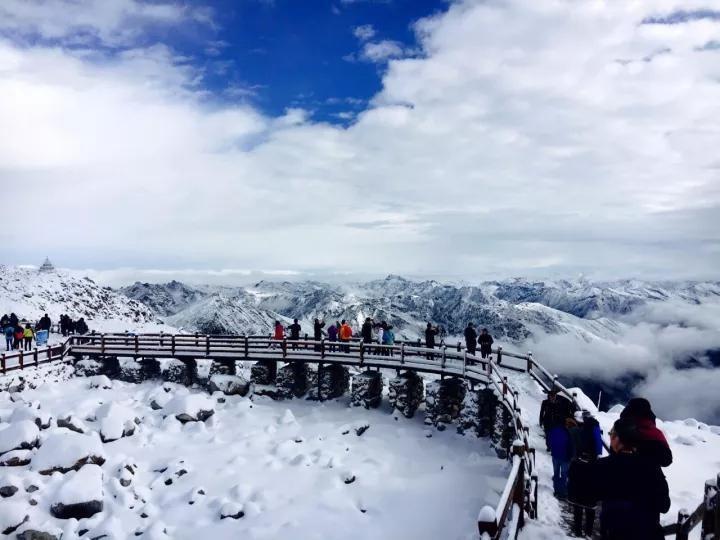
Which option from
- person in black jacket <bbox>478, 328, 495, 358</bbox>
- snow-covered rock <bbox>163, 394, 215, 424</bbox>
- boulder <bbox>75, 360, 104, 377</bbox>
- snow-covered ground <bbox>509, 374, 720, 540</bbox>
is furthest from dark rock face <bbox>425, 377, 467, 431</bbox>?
boulder <bbox>75, 360, 104, 377</bbox>

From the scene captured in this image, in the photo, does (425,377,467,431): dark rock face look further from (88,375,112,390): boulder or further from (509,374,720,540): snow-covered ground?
(88,375,112,390): boulder

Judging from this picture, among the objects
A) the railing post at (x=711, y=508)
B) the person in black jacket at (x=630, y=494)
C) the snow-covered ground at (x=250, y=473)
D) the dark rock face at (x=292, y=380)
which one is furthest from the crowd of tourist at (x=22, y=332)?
the railing post at (x=711, y=508)

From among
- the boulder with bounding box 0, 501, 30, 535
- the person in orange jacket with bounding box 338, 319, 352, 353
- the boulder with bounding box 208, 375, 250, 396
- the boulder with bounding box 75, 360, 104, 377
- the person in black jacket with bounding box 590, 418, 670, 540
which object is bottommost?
the boulder with bounding box 0, 501, 30, 535

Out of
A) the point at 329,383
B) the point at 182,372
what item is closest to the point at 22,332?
the point at 182,372

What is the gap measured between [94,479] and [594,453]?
1603cm

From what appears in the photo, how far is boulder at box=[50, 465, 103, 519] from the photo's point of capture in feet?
52.1

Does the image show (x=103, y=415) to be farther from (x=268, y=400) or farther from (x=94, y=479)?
(x=268, y=400)

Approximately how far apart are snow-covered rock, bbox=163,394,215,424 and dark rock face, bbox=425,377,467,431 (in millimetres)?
10844

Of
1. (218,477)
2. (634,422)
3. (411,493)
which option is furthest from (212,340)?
(634,422)

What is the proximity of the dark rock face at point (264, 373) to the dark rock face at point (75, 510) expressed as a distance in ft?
40.5

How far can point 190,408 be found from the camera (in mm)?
23984

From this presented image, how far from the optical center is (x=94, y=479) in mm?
16906

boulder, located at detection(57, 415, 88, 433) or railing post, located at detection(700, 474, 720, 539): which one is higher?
railing post, located at detection(700, 474, 720, 539)

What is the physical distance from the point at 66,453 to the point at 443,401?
1591cm
